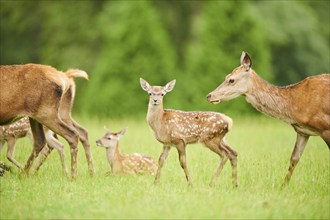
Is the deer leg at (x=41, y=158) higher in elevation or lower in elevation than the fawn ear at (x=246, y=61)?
lower

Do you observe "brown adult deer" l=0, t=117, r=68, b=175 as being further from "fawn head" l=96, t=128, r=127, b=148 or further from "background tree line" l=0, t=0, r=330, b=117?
"background tree line" l=0, t=0, r=330, b=117

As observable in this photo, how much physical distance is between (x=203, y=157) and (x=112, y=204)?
13.2 feet

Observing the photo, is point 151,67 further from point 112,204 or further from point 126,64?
point 112,204

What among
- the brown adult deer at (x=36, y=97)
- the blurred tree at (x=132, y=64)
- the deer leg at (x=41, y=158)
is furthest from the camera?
the blurred tree at (x=132, y=64)

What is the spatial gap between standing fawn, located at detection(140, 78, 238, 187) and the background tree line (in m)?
12.8

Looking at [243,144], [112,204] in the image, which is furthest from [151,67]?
[112,204]

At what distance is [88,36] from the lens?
31984mm

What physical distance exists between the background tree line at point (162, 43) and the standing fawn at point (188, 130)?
42.1 ft

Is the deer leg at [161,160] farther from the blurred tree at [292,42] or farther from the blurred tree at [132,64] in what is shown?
the blurred tree at [292,42]

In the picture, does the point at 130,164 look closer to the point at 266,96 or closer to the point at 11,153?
the point at 11,153

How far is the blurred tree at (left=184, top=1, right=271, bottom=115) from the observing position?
24000 mm

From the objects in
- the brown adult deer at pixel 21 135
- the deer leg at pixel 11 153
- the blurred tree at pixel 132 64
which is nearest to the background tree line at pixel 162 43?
the blurred tree at pixel 132 64

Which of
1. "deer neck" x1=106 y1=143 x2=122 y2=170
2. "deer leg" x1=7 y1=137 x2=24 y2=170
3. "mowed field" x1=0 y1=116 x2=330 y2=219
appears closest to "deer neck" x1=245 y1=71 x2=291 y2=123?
"mowed field" x1=0 y1=116 x2=330 y2=219

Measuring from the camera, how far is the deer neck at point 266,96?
10.2m
